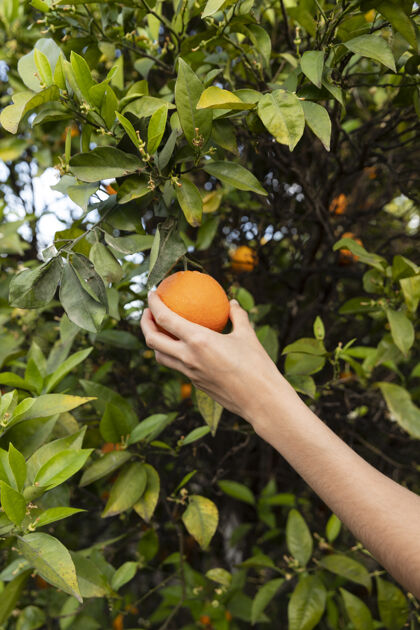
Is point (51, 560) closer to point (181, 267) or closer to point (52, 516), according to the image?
point (52, 516)

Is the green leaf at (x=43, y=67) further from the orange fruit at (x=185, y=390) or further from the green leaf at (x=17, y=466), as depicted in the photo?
the orange fruit at (x=185, y=390)

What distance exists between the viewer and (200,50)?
98 cm

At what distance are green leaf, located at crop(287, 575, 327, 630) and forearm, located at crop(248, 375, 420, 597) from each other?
590 millimetres

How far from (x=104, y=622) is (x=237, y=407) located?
979 millimetres

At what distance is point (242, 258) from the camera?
1.54 metres

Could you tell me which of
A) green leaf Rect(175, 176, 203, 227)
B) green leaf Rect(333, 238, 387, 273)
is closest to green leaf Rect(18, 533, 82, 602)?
green leaf Rect(175, 176, 203, 227)

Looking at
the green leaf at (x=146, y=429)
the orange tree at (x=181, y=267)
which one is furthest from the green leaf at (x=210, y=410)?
Result: the green leaf at (x=146, y=429)

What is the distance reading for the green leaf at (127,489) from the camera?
95 centimetres

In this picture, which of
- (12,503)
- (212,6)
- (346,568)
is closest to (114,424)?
(12,503)

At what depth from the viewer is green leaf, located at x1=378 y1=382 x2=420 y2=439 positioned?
45.6 inches

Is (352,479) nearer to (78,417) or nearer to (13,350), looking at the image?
(78,417)

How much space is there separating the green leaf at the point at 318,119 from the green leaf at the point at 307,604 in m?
0.97

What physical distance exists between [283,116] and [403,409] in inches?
30.4

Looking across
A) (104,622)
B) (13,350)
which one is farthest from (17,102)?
(104,622)
